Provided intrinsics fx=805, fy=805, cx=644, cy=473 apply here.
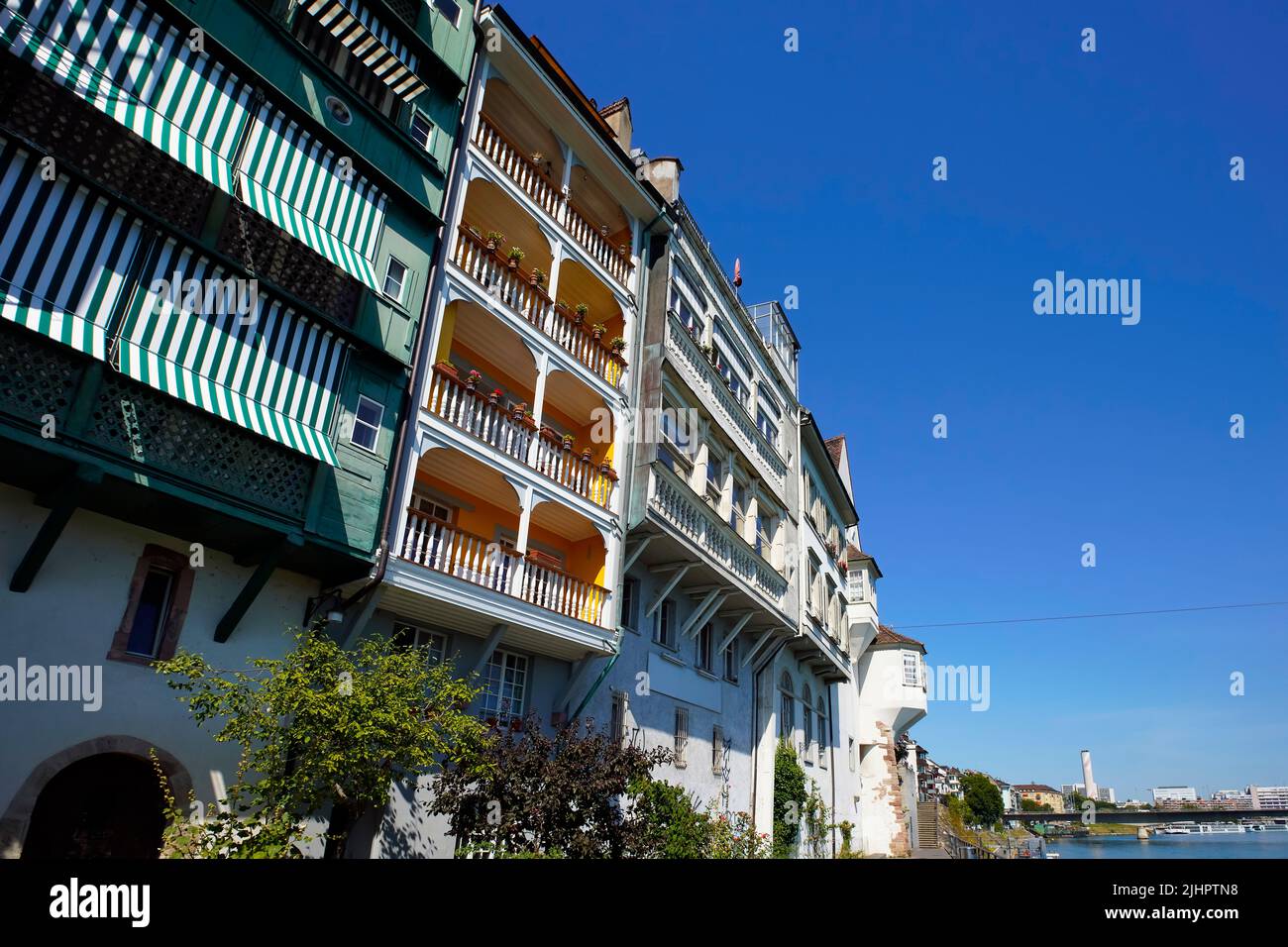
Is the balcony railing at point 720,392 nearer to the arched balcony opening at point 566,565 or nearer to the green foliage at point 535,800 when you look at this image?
the arched balcony opening at point 566,565

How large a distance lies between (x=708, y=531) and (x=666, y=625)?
10.5 ft

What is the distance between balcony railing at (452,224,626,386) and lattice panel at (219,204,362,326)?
3100 millimetres

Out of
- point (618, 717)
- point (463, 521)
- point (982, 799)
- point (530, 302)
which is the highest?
point (530, 302)

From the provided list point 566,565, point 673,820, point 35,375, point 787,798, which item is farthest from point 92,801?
point 787,798

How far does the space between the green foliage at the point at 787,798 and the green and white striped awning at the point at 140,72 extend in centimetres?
2535

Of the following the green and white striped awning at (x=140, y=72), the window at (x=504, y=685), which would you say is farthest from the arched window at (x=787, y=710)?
the green and white striped awning at (x=140, y=72)

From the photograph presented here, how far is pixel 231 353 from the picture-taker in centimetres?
1323

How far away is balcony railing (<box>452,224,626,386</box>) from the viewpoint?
18.3 meters

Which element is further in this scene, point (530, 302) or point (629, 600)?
point (629, 600)

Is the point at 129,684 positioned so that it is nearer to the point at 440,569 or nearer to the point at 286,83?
the point at 440,569

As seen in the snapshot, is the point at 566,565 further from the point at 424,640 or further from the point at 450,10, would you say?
the point at 450,10

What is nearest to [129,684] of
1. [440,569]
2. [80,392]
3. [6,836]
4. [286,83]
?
[6,836]

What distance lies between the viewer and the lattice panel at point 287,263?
13.9 metres
